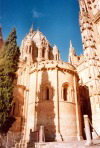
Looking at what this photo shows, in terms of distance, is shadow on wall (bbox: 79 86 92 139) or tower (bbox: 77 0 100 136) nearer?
tower (bbox: 77 0 100 136)

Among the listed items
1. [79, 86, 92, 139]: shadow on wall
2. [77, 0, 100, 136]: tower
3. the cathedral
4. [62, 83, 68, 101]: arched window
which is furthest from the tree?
[79, 86, 92, 139]: shadow on wall

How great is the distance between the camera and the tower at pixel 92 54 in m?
22.6

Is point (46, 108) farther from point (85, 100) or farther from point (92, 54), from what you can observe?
point (92, 54)

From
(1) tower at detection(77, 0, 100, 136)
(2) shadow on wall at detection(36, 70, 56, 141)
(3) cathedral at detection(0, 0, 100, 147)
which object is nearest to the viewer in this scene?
(2) shadow on wall at detection(36, 70, 56, 141)

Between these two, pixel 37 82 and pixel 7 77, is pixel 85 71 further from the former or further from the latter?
pixel 7 77

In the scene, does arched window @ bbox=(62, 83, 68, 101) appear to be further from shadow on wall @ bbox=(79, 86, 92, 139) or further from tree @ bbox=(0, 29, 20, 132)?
shadow on wall @ bbox=(79, 86, 92, 139)

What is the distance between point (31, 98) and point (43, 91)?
1993mm

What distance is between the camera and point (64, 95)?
19.4 meters

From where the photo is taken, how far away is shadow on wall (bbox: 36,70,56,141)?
648 inches

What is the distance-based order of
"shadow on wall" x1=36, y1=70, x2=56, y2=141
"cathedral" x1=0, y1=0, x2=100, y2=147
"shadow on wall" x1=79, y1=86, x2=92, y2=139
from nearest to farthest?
"shadow on wall" x1=36, y1=70, x2=56, y2=141, "cathedral" x1=0, y1=0, x2=100, y2=147, "shadow on wall" x1=79, y1=86, x2=92, y2=139

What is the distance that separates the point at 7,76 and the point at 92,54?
1879 cm

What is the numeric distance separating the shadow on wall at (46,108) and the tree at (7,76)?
4.99 metres

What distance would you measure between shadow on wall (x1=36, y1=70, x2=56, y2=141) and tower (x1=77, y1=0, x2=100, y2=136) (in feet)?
26.6

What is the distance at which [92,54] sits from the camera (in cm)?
2738
